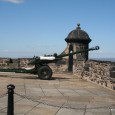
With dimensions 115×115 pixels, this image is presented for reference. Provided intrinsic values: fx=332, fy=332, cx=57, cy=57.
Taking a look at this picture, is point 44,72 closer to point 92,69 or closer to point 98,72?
point 92,69

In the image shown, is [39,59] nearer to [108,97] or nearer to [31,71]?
[31,71]

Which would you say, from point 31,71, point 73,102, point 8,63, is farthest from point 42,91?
point 8,63

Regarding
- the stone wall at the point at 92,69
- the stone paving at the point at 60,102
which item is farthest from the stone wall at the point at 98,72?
the stone paving at the point at 60,102

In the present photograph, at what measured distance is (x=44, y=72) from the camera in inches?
569

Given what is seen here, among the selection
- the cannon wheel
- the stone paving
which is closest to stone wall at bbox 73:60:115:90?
the stone paving

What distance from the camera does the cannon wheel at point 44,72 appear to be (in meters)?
14.4

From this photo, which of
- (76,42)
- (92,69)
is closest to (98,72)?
(92,69)

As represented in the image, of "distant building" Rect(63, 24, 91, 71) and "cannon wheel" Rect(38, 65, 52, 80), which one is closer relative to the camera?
"cannon wheel" Rect(38, 65, 52, 80)

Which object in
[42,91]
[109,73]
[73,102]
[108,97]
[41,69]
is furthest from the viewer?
[41,69]

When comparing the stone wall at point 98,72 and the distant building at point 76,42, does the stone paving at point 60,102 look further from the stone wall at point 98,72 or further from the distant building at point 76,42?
the distant building at point 76,42

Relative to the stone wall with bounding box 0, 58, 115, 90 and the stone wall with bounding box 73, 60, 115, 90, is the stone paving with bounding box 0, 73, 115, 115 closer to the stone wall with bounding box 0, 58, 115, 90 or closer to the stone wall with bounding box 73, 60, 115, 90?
the stone wall with bounding box 73, 60, 115, 90

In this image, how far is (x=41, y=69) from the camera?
14.4 m

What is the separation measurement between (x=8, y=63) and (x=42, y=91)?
8.51 metres

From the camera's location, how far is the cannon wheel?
47.2 ft
